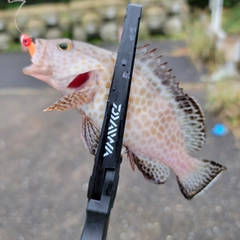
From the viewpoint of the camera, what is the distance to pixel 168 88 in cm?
96

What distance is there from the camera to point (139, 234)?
7.45 feet

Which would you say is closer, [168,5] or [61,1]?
[168,5]

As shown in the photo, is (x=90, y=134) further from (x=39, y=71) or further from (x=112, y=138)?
(x=39, y=71)

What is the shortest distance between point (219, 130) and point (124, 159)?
0.88 m

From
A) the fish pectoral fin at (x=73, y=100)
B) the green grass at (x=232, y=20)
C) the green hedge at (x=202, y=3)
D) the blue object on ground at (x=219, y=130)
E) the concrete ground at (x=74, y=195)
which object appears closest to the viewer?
the fish pectoral fin at (x=73, y=100)

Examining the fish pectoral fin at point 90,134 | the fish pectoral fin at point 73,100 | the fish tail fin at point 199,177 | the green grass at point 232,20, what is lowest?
the green grass at point 232,20

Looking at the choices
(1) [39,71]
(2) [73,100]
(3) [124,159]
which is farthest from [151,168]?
(3) [124,159]

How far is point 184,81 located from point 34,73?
3231 millimetres

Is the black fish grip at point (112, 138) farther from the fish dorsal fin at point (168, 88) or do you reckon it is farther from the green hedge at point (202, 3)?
the green hedge at point (202, 3)

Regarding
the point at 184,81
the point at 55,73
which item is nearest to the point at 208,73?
the point at 184,81

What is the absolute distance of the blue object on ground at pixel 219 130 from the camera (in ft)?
10.1

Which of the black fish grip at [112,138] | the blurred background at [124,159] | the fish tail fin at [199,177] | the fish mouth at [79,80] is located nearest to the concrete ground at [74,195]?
the blurred background at [124,159]

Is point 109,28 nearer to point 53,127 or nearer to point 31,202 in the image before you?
point 53,127

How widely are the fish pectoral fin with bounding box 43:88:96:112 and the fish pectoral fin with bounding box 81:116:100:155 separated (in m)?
0.07
